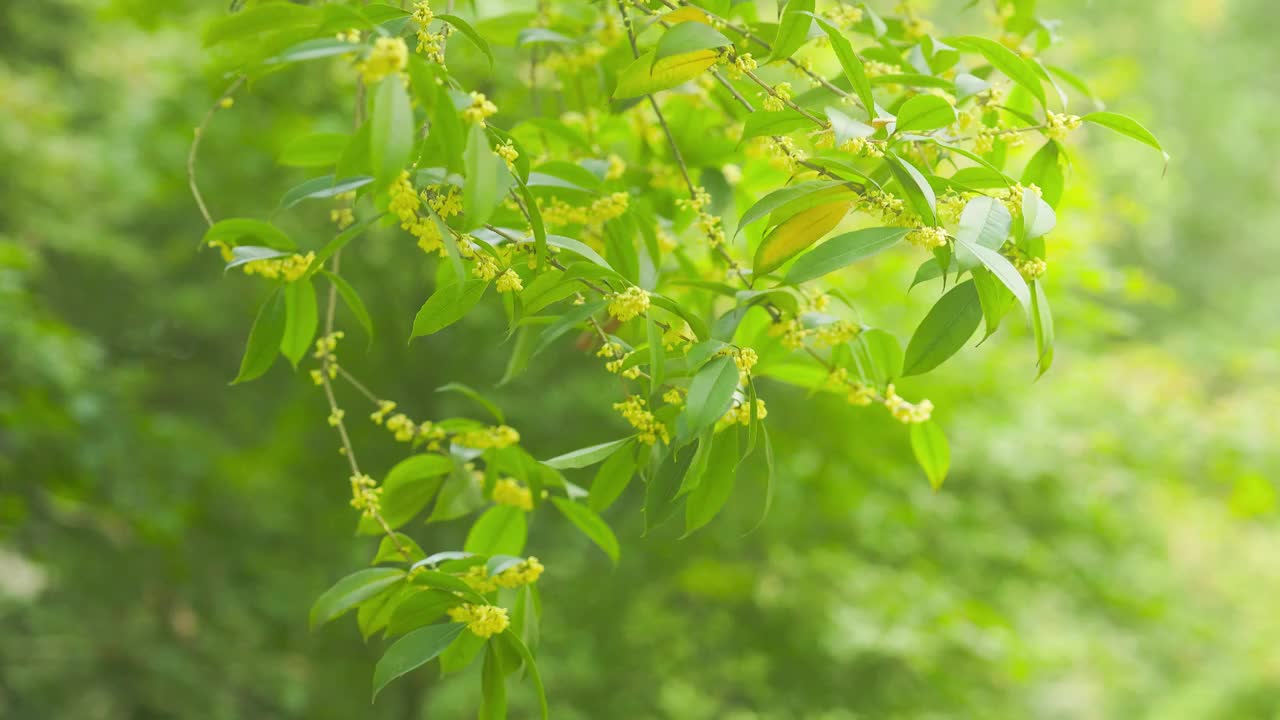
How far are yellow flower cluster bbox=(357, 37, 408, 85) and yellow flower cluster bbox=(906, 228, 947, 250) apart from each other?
0.29 metres

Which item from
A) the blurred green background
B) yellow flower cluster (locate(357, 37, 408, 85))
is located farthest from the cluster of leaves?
the blurred green background

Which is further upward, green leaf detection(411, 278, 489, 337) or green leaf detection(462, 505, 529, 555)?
green leaf detection(411, 278, 489, 337)

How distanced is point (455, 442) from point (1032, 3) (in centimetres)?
71

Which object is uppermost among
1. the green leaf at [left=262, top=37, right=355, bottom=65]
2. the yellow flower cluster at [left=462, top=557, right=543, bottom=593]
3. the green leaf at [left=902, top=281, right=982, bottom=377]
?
the green leaf at [left=262, top=37, right=355, bottom=65]

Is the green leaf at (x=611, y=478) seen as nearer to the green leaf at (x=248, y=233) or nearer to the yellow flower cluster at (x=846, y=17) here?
the green leaf at (x=248, y=233)

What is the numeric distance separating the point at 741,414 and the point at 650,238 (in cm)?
25

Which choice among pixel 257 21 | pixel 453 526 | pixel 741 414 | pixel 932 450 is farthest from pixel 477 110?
pixel 453 526

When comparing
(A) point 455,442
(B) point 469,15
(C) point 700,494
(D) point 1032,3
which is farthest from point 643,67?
(B) point 469,15

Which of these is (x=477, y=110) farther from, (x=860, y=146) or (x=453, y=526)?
(x=453, y=526)

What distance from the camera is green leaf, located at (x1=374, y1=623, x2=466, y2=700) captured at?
2.06 feet

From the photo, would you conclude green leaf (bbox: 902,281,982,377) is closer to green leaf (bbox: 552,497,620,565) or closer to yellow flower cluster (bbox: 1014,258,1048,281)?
yellow flower cluster (bbox: 1014,258,1048,281)

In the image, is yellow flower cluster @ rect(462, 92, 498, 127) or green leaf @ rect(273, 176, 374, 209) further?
green leaf @ rect(273, 176, 374, 209)

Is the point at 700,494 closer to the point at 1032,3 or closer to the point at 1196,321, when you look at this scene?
the point at 1032,3

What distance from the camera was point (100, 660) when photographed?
290 cm
